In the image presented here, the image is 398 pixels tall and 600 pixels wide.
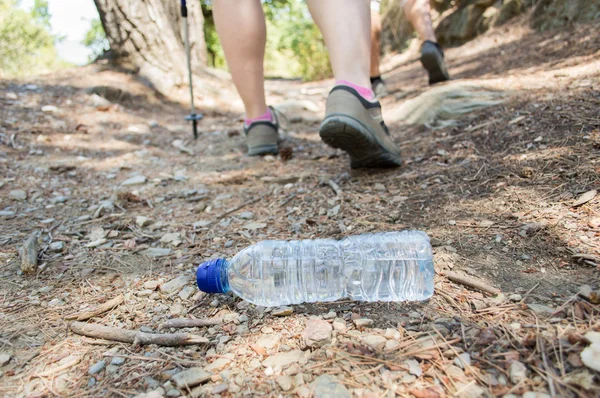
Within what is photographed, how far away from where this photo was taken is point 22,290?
1.28 metres

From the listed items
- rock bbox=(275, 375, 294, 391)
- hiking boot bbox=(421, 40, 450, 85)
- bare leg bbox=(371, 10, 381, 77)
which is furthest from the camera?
hiking boot bbox=(421, 40, 450, 85)

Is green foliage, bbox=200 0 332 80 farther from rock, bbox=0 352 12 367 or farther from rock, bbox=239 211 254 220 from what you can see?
rock, bbox=0 352 12 367

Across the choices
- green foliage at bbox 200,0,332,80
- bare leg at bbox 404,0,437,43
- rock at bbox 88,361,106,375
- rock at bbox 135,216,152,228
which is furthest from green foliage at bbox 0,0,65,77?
rock at bbox 88,361,106,375

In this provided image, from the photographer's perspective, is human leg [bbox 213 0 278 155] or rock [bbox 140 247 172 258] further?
human leg [bbox 213 0 278 155]

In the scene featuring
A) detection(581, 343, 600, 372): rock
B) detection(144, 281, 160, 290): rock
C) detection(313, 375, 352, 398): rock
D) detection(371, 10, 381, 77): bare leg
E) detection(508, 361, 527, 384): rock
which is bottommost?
detection(508, 361, 527, 384): rock

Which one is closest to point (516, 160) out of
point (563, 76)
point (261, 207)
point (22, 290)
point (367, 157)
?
point (367, 157)

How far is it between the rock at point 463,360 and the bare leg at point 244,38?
1870mm

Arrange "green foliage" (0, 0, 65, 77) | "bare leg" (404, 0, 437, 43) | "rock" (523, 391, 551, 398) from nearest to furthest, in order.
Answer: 1. "rock" (523, 391, 551, 398)
2. "bare leg" (404, 0, 437, 43)
3. "green foliage" (0, 0, 65, 77)

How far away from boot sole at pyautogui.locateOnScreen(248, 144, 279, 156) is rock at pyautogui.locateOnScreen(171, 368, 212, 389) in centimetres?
191

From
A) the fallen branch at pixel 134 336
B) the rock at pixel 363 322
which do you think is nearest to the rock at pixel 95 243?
the fallen branch at pixel 134 336

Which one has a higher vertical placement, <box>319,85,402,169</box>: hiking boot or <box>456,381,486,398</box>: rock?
<box>319,85,402,169</box>: hiking boot

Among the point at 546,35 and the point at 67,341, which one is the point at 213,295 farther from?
the point at 546,35

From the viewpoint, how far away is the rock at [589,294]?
93cm

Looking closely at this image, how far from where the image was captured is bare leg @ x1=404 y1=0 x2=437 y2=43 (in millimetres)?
3506
